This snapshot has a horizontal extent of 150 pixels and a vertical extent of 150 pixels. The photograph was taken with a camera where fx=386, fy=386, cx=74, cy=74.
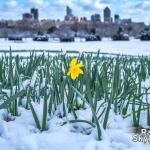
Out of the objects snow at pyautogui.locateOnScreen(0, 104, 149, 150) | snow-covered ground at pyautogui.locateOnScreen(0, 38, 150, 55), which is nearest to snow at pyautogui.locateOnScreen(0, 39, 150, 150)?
snow at pyautogui.locateOnScreen(0, 104, 149, 150)

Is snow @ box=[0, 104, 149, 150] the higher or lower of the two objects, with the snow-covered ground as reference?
higher

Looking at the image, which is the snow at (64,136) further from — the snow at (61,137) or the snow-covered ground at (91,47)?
the snow-covered ground at (91,47)

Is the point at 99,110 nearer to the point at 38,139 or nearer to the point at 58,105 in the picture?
the point at 58,105

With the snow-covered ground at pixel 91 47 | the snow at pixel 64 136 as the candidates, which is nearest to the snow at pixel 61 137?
the snow at pixel 64 136

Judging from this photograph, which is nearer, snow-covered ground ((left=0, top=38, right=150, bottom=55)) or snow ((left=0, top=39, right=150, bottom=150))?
snow ((left=0, top=39, right=150, bottom=150))

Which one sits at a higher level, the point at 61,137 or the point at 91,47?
the point at 61,137

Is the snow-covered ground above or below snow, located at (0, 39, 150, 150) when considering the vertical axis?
below

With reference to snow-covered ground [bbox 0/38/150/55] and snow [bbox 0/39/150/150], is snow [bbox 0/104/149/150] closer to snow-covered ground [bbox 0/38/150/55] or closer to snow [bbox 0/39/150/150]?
snow [bbox 0/39/150/150]

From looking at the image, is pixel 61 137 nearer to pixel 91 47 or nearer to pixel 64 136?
pixel 64 136

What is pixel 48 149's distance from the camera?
175 centimetres

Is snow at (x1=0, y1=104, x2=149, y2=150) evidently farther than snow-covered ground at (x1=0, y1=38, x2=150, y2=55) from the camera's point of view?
No

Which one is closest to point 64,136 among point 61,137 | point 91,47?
point 61,137

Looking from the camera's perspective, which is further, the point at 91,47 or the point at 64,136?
the point at 91,47

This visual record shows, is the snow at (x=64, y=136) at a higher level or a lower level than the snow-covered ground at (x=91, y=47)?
higher
